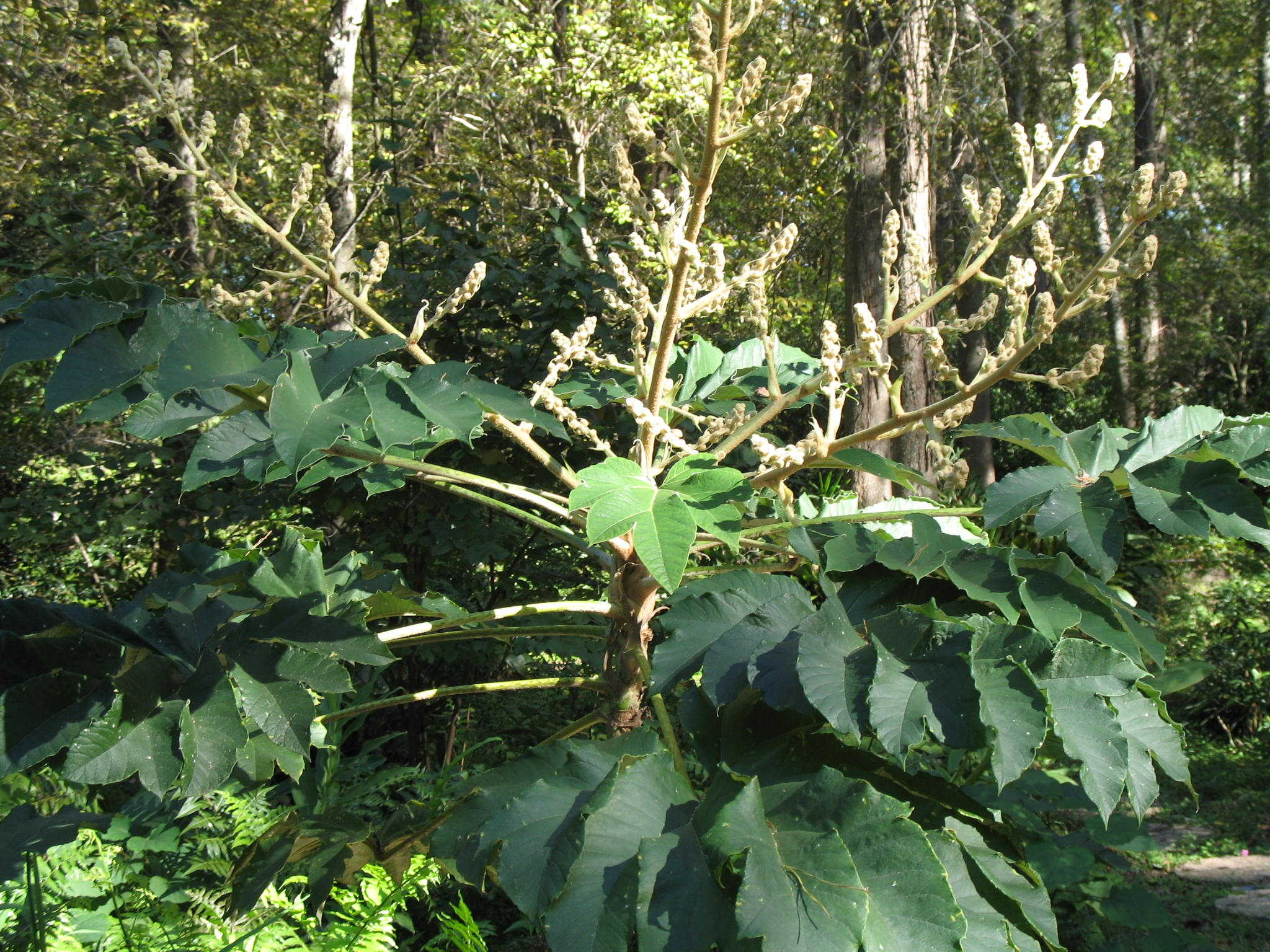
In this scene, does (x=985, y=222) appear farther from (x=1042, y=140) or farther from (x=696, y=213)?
(x=696, y=213)

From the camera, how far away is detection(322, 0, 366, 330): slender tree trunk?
4273 mm

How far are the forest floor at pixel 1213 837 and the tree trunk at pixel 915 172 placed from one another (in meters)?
1.98

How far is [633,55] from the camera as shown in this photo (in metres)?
8.73

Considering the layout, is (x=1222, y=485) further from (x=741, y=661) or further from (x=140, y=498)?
(x=140, y=498)

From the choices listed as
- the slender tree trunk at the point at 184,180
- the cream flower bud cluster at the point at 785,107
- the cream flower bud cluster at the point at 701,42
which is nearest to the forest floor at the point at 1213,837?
the cream flower bud cluster at the point at 785,107

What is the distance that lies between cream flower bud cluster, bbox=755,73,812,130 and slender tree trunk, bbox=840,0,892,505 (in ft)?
10.3

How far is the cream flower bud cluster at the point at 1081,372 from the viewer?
1306 millimetres

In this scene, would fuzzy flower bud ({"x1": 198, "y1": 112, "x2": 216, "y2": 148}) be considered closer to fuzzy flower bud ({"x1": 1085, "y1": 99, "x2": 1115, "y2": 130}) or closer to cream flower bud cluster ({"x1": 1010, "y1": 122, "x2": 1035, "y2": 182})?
→ cream flower bud cluster ({"x1": 1010, "y1": 122, "x2": 1035, "y2": 182})

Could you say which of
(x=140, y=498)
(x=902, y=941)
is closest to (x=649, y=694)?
(x=902, y=941)

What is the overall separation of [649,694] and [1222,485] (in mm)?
839

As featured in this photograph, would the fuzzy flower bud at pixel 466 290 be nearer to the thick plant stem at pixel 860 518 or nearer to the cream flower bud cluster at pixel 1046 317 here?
the thick plant stem at pixel 860 518

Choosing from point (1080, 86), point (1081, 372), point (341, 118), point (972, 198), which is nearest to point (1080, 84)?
point (1080, 86)

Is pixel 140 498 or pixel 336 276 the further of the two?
pixel 140 498

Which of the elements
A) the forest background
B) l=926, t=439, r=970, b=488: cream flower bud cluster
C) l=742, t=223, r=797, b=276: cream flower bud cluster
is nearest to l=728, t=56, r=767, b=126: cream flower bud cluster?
l=742, t=223, r=797, b=276: cream flower bud cluster
